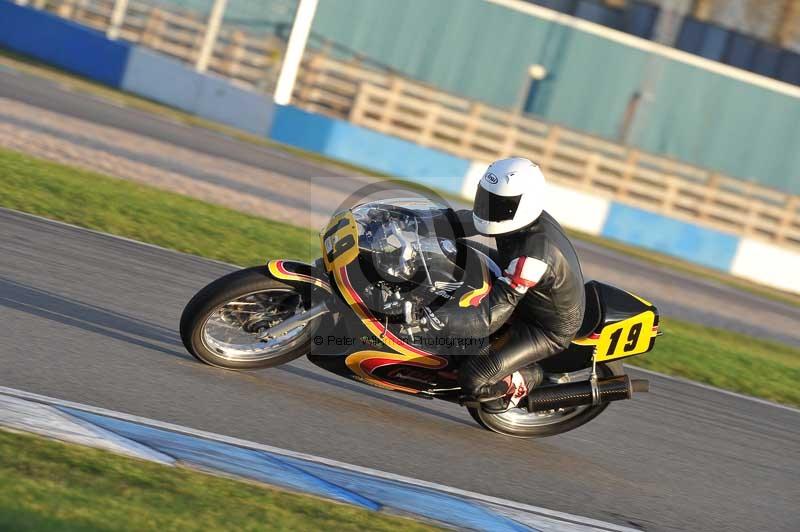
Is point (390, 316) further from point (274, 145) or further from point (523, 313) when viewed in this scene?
point (274, 145)

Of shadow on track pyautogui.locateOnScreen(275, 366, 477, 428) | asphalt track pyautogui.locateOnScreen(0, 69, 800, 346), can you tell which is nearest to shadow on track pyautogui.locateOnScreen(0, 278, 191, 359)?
shadow on track pyautogui.locateOnScreen(275, 366, 477, 428)

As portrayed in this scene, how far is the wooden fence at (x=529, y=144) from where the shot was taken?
2716cm

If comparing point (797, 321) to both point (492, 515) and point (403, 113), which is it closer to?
point (403, 113)

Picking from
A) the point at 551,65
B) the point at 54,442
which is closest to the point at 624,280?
the point at 54,442

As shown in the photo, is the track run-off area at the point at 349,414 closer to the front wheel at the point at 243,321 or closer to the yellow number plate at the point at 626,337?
the front wheel at the point at 243,321

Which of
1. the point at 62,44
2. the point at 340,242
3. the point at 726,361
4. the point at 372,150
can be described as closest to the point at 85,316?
the point at 340,242

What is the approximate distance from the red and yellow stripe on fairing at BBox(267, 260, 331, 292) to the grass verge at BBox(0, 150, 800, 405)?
4.33 metres

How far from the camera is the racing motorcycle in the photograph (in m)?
5.97

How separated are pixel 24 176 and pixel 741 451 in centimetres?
742

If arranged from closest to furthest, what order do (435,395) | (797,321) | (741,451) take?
(435,395) < (741,451) < (797,321)

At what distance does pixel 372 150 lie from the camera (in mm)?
23828

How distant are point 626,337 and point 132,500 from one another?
3.29 metres

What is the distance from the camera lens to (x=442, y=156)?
23953 millimetres

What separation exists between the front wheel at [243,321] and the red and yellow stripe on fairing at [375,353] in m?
0.30
